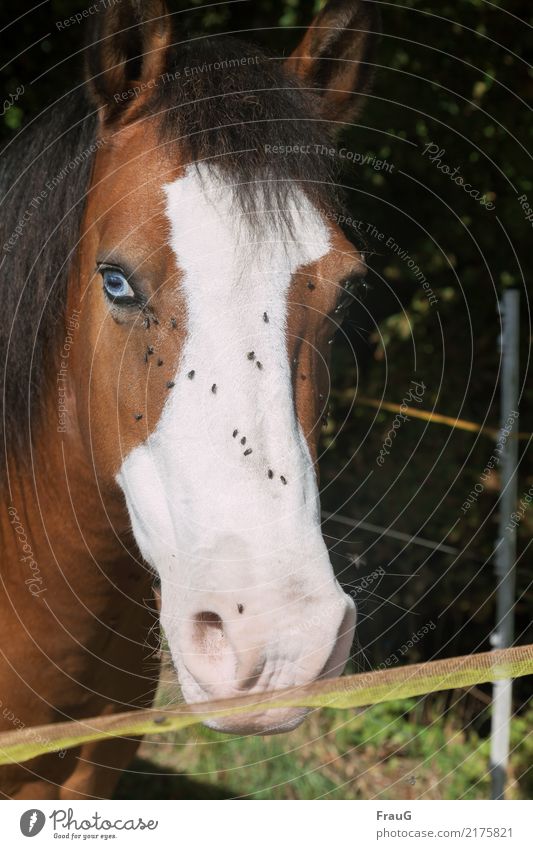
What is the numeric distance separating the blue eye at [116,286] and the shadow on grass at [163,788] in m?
2.37

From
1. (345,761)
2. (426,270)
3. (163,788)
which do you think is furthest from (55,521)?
(426,270)

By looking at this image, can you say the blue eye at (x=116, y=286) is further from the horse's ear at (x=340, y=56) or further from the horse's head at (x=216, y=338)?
the horse's ear at (x=340, y=56)

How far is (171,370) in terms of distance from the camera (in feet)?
4.84

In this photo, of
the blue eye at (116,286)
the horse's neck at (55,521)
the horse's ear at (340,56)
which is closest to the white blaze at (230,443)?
the blue eye at (116,286)

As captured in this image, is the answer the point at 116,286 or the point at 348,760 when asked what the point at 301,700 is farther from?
the point at 348,760

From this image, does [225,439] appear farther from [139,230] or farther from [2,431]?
[2,431]

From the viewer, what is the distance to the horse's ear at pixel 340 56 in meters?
1.90

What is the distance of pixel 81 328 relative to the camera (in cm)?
168

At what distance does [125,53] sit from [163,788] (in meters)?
2.80

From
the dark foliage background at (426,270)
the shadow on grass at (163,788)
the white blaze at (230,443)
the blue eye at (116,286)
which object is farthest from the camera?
the dark foliage background at (426,270)

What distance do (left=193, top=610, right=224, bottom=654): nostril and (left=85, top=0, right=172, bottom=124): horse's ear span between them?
1.00m

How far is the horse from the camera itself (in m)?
1.35
